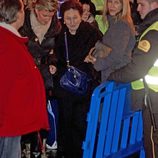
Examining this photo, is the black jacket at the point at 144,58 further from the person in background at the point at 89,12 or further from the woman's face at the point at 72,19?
the person in background at the point at 89,12

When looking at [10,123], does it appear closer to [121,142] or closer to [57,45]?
[121,142]

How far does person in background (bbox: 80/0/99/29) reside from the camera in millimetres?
6504

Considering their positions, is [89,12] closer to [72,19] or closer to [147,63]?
[72,19]

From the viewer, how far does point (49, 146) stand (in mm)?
6199

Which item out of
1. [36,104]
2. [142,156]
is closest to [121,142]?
[142,156]

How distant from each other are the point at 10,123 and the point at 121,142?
126cm

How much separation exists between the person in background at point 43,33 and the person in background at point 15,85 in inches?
52.5

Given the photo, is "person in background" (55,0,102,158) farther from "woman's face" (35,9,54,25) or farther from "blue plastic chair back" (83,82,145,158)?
"blue plastic chair back" (83,82,145,158)

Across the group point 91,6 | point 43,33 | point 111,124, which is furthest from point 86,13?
point 111,124

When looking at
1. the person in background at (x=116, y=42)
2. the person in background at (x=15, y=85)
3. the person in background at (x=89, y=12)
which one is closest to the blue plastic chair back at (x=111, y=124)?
the person in background at (x=15, y=85)

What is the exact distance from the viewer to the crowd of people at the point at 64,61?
13.4ft

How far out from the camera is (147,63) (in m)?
→ 3.96

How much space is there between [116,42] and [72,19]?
2.18 feet

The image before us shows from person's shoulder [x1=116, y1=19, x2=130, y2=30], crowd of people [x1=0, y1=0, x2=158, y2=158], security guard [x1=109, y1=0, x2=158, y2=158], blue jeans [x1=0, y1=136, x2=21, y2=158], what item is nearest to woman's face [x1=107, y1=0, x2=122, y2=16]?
crowd of people [x1=0, y1=0, x2=158, y2=158]
